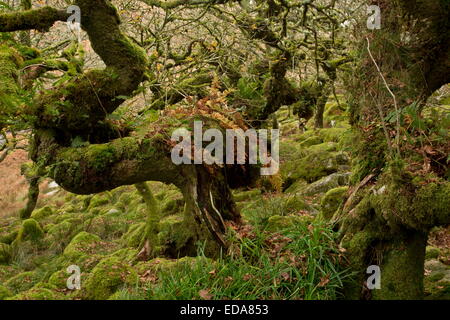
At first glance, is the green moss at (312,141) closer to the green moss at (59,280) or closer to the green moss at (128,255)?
the green moss at (128,255)

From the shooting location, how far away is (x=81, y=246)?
299 inches

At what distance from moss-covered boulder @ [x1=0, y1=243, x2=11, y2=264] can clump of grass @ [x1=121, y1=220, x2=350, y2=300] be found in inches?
248

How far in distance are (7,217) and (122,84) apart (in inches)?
475

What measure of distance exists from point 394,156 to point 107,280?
2981 millimetres

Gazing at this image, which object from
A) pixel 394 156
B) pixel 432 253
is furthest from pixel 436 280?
pixel 394 156

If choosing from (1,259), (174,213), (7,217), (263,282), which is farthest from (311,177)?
(7,217)

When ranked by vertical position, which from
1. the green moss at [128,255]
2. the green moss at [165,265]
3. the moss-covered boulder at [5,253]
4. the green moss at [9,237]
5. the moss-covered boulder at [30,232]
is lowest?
the moss-covered boulder at [5,253]

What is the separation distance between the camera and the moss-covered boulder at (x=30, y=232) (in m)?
9.38

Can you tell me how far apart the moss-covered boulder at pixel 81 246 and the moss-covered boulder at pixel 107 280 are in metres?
3.18

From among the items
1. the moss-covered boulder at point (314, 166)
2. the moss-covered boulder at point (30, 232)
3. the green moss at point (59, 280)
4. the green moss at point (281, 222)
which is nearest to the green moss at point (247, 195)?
the moss-covered boulder at point (314, 166)

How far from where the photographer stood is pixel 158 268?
13.4 feet

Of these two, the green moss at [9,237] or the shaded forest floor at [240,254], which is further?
the green moss at [9,237]
